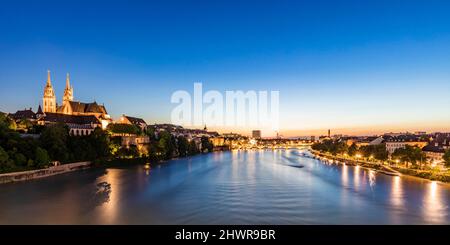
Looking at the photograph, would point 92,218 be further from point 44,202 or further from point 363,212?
point 363,212

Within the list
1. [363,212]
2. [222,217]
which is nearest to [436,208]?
[363,212]

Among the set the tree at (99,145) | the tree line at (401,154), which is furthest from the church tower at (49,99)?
the tree line at (401,154)

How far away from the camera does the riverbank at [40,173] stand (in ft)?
58.0

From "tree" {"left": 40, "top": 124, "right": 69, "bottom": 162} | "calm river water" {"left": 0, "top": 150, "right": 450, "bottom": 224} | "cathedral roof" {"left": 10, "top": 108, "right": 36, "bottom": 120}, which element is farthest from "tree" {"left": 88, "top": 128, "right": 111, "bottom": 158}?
"cathedral roof" {"left": 10, "top": 108, "right": 36, "bottom": 120}

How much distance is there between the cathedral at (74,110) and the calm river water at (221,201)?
64.4ft

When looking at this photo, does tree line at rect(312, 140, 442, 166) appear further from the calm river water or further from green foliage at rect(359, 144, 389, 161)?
the calm river water

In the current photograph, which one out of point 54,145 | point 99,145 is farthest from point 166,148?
point 54,145

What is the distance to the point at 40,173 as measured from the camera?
784 inches

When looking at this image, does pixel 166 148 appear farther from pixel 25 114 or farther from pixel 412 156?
pixel 412 156

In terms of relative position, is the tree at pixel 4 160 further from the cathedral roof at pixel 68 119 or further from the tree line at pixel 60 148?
the cathedral roof at pixel 68 119

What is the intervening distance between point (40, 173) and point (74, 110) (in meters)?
26.1
